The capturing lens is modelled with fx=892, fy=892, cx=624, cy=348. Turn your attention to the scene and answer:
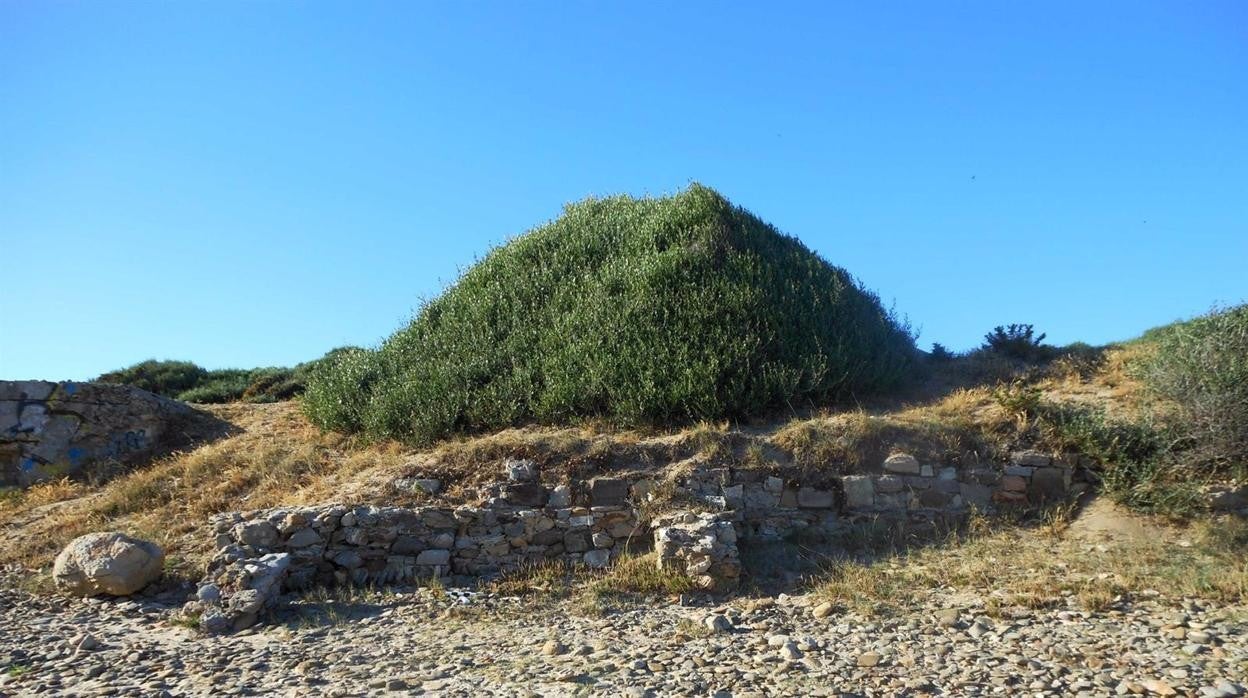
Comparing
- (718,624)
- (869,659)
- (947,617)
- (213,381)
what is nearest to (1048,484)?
(947,617)

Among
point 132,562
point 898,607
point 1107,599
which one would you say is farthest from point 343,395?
point 1107,599

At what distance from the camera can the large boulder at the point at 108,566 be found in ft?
24.7

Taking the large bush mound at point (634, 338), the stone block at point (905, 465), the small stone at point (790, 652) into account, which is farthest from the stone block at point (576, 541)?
the stone block at point (905, 465)

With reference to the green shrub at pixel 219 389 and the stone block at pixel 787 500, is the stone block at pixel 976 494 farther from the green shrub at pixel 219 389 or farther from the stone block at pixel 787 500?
the green shrub at pixel 219 389

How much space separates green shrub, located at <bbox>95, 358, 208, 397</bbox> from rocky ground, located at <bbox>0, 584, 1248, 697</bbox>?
10702mm

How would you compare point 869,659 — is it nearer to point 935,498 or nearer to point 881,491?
point 881,491

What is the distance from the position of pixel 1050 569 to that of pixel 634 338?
4654mm

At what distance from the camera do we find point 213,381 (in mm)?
17297

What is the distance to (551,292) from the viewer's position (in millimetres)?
11086

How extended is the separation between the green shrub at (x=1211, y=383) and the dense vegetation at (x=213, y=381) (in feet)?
38.4

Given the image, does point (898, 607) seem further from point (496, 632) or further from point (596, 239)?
point (596, 239)

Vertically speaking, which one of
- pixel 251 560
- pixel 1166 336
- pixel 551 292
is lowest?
pixel 251 560

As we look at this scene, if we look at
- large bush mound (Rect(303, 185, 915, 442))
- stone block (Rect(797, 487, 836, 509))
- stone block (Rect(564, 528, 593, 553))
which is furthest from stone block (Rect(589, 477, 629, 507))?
stone block (Rect(797, 487, 836, 509))

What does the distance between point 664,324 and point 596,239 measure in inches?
93.1
